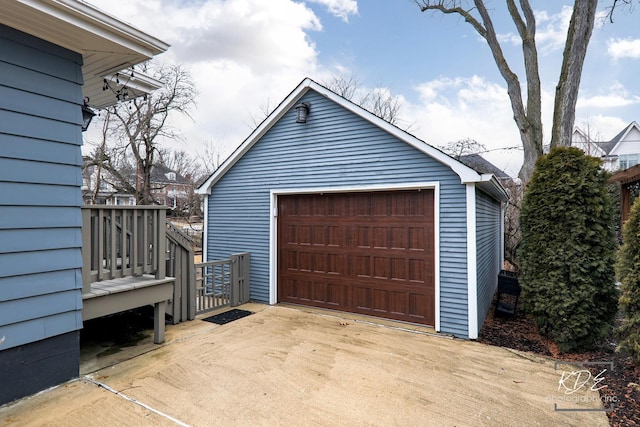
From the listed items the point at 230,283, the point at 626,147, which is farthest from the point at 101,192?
the point at 626,147

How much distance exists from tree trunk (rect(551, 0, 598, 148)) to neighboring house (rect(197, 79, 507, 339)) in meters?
3.60

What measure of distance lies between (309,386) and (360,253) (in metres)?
2.71

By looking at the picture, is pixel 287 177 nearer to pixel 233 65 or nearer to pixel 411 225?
pixel 411 225

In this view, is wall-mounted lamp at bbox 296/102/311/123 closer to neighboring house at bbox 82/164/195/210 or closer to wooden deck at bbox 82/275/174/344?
wooden deck at bbox 82/275/174/344

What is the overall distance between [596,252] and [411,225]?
2286 mm

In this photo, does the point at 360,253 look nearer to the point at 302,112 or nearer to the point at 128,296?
the point at 302,112

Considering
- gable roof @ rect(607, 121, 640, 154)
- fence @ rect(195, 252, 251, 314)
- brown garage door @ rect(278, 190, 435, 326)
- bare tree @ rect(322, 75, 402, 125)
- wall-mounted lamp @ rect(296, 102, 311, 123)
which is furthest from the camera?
gable roof @ rect(607, 121, 640, 154)

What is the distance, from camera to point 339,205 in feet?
18.9

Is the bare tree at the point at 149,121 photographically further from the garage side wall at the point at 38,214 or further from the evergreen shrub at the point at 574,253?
the evergreen shrub at the point at 574,253

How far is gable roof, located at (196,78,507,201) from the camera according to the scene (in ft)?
15.0

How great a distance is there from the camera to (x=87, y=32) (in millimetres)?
2814

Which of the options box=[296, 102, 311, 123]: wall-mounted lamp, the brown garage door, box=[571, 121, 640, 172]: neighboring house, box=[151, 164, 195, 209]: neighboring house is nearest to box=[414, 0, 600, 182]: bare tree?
the brown garage door

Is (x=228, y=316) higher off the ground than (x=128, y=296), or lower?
lower

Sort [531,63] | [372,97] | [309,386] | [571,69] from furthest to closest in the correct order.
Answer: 1. [372,97]
2. [531,63]
3. [571,69]
4. [309,386]
